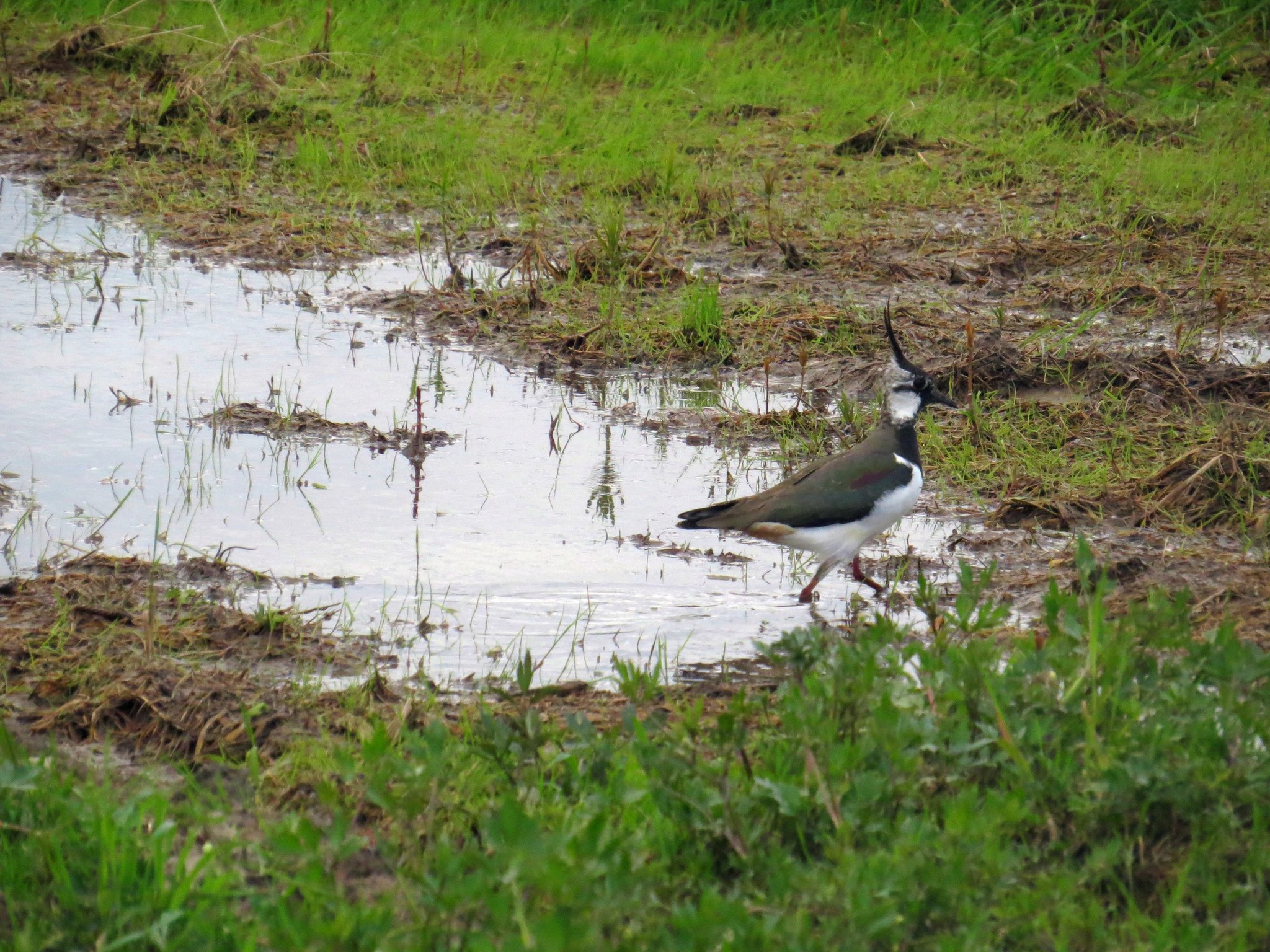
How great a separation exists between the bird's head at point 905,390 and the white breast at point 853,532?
44cm

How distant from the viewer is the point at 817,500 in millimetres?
4930

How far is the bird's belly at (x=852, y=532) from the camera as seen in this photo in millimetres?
4906

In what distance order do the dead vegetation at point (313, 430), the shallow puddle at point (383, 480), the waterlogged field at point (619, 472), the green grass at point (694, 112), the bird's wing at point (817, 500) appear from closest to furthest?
1. the waterlogged field at point (619, 472)
2. the shallow puddle at point (383, 480)
3. the bird's wing at point (817, 500)
4. the dead vegetation at point (313, 430)
5. the green grass at point (694, 112)

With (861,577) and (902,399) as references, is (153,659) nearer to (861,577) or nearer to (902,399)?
(861,577)

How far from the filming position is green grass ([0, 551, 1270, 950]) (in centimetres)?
255

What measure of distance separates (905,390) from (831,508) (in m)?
0.83

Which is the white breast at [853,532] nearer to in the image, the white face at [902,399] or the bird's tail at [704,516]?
the bird's tail at [704,516]

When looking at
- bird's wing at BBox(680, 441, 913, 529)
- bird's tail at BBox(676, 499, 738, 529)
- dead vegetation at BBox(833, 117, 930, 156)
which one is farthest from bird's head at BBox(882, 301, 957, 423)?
dead vegetation at BBox(833, 117, 930, 156)

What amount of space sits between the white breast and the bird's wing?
20 mm

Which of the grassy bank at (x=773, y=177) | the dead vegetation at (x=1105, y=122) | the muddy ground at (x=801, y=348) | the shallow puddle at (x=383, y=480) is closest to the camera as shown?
the muddy ground at (x=801, y=348)

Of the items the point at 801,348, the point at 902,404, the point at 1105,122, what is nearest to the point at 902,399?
the point at 902,404

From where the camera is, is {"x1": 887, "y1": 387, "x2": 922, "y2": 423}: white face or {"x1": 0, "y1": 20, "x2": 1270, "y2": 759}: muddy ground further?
{"x1": 887, "y1": 387, "x2": 922, "y2": 423}: white face

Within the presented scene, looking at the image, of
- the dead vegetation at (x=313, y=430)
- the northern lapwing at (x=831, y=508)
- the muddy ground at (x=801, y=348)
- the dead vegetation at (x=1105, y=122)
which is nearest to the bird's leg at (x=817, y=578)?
the northern lapwing at (x=831, y=508)

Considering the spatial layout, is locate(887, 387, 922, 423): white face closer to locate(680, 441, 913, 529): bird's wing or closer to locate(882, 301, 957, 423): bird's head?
locate(882, 301, 957, 423): bird's head
